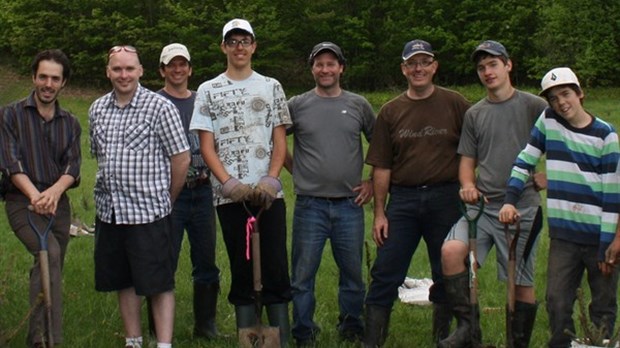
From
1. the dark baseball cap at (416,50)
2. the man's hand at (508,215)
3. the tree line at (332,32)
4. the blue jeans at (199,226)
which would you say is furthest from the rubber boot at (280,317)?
the tree line at (332,32)

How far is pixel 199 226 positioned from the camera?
6.96 m

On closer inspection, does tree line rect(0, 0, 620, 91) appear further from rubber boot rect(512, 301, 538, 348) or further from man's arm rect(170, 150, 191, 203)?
man's arm rect(170, 150, 191, 203)

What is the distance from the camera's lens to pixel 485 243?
5969mm

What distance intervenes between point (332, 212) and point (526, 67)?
124 feet

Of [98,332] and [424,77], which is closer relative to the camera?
[424,77]

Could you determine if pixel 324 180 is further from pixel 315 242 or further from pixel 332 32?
pixel 332 32

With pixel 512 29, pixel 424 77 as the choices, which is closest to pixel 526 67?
pixel 512 29

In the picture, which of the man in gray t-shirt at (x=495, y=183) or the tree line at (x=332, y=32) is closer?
the man in gray t-shirt at (x=495, y=183)

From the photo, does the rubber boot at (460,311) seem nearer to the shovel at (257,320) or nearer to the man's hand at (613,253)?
the man's hand at (613,253)

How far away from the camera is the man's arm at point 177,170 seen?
230 inches

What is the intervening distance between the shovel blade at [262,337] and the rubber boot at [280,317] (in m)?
0.25

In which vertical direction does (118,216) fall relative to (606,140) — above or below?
below

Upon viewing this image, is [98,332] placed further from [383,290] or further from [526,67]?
[526,67]

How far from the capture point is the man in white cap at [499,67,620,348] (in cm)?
536
